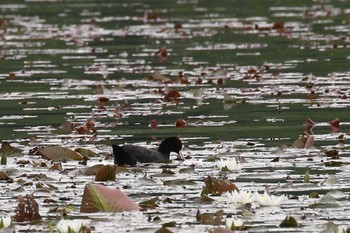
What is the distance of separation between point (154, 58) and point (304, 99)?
690 centimetres

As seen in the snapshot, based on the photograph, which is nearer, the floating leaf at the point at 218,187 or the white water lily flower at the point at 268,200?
the white water lily flower at the point at 268,200

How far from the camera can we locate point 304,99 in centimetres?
1795

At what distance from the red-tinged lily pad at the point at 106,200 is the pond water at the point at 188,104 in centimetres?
9

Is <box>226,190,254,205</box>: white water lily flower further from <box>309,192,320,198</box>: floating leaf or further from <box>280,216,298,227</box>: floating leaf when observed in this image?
<box>280,216,298,227</box>: floating leaf

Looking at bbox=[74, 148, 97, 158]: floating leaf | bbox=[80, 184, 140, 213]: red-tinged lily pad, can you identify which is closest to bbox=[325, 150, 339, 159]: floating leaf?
bbox=[74, 148, 97, 158]: floating leaf

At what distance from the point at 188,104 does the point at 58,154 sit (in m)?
4.97

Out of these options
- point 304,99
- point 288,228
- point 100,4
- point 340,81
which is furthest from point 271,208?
point 100,4

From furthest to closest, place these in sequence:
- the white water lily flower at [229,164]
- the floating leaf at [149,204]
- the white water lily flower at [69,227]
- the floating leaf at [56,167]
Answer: the floating leaf at [56,167] → the white water lily flower at [229,164] → the floating leaf at [149,204] → the white water lily flower at [69,227]

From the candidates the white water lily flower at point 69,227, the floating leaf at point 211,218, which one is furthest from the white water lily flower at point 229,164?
the white water lily flower at point 69,227

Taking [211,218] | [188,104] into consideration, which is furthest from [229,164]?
[188,104]

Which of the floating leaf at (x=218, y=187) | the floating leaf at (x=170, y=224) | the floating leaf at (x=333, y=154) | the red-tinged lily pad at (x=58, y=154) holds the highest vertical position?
the red-tinged lily pad at (x=58, y=154)

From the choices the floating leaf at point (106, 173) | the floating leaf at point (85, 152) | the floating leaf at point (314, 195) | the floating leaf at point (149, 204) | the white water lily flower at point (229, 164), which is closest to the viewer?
the floating leaf at point (149, 204)

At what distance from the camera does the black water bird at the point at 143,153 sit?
1280cm

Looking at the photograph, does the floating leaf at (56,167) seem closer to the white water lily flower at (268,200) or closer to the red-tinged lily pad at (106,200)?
the red-tinged lily pad at (106,200)
